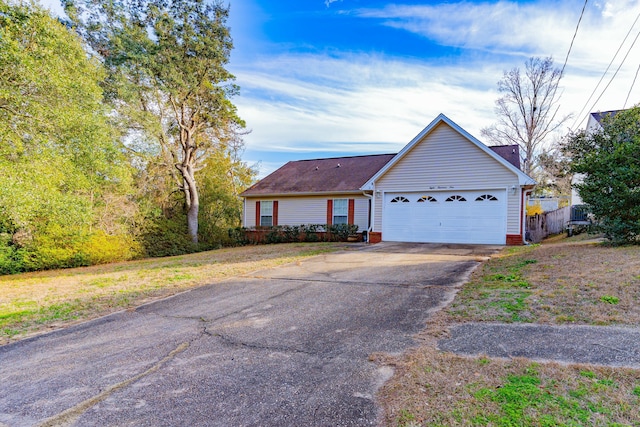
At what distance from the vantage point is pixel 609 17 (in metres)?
12.4

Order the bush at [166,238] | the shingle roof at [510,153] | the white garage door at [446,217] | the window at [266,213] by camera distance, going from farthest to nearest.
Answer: the window at [266,213] < the bush at [166,238] < the shingle roof at [510,153] < the white garage door at [446,217]

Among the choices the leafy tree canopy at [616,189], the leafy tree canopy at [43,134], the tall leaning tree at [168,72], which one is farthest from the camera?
the tall leaning tree at [168,72]

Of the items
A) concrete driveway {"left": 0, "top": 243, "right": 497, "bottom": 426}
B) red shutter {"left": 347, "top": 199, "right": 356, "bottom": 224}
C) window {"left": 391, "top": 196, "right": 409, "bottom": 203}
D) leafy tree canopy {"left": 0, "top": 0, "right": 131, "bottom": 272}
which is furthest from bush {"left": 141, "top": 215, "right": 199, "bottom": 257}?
concrete driveway {"left": 0, "top": 243, "right": 497, "bottom": 426}

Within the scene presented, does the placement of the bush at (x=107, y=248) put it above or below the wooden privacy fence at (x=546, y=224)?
below

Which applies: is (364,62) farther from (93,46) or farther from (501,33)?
(93,46)

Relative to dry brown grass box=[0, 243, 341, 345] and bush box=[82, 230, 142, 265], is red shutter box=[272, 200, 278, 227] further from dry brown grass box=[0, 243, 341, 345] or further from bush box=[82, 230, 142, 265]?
dry brown grass box=[0, 243, 341, 345]

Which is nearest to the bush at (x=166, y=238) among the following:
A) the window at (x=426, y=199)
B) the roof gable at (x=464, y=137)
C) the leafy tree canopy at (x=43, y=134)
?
the leafy tree canopy at (x=43, y=134)

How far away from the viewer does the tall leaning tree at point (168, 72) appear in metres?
17.6

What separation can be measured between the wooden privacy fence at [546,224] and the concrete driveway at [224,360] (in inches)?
479

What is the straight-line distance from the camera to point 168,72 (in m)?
18.0

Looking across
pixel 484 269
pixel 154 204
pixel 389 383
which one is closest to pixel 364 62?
pixel 484 269

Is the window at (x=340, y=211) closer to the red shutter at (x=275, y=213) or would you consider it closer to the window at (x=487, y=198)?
the red shutter at (x=275, y=213)

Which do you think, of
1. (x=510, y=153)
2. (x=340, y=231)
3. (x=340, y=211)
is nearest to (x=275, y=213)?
(x=340, y=211)

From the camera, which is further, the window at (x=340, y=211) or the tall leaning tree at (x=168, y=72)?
the window at (x=340, y=211)
